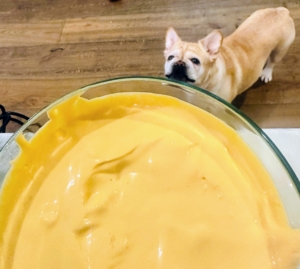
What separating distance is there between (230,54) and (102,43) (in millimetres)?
564

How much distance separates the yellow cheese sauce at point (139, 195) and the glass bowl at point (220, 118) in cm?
1

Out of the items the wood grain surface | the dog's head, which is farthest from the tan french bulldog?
the wood grain surface

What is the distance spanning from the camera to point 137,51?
1379 mm

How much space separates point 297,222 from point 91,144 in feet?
1.13

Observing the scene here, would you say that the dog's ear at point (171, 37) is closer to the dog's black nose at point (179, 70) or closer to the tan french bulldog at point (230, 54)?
the tan french bulldog at point (230, 54)

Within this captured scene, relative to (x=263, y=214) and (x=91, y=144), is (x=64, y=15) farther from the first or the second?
(x=263, y=214)

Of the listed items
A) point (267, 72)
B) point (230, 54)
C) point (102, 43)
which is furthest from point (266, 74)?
point (102, 43)

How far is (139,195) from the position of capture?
1.74ft

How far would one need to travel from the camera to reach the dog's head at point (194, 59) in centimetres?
104

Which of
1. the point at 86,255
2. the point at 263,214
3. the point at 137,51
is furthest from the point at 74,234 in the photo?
the point at 137,51

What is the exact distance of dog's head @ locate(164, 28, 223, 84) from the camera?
1045mm

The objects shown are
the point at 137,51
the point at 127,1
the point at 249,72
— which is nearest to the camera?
the point at 249,72

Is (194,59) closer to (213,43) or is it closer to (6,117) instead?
(213,43)

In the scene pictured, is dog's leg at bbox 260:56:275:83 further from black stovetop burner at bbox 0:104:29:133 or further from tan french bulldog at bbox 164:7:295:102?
black stovetop burner at bbox 0:104:29:133
